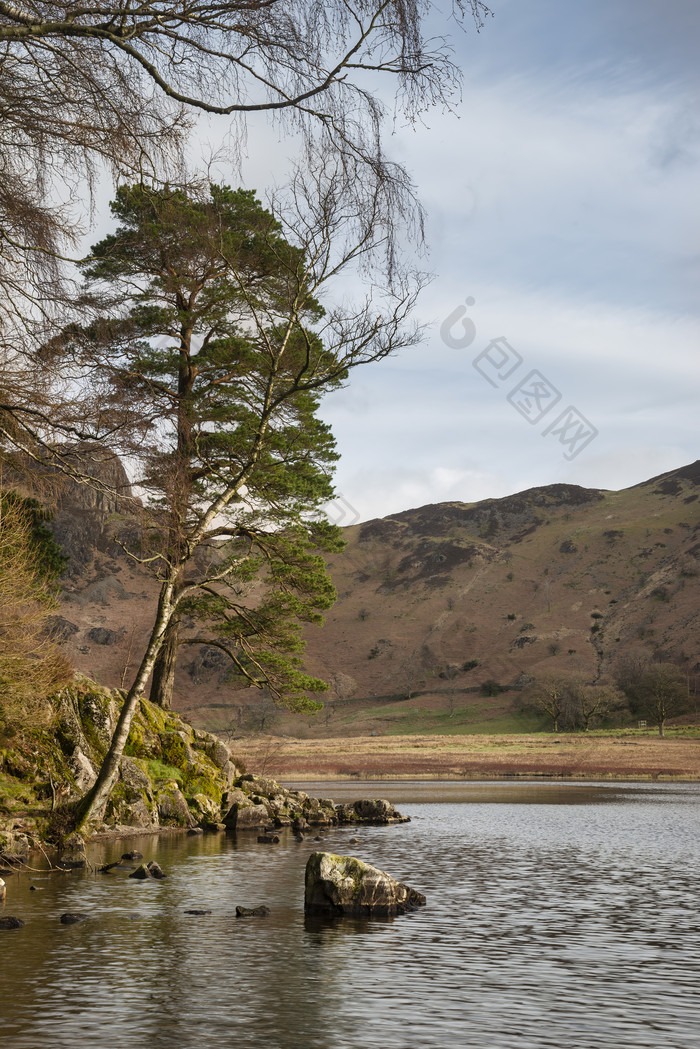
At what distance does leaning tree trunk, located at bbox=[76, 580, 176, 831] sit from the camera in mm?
19031

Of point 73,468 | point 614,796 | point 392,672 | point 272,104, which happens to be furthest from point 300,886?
point 392,672

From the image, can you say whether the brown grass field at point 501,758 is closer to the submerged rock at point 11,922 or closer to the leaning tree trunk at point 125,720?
the leaning tree trunk at point 125,720

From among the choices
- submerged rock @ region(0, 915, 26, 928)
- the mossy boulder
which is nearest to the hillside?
the mossy boulder

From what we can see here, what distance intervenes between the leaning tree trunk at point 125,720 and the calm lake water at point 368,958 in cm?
121

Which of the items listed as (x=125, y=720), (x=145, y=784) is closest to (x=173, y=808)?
(x=145, y=784)

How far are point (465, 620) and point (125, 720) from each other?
143 m

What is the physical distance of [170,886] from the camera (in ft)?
52.7

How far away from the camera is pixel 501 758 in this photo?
67688 mm

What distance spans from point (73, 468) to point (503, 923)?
9099 mm

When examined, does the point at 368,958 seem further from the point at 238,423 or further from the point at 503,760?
the point at 503,760

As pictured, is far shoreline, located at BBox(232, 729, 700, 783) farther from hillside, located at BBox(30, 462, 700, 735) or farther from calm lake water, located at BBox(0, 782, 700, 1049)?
calm lake water, located at BBox(0, 782, 700, 1049)

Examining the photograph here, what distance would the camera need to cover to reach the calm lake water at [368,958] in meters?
8.07

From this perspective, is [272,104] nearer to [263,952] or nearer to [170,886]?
[263,952]

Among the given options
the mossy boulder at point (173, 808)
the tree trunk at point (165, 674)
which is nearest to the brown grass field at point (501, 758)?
the tree trunk at point (165, 674)
